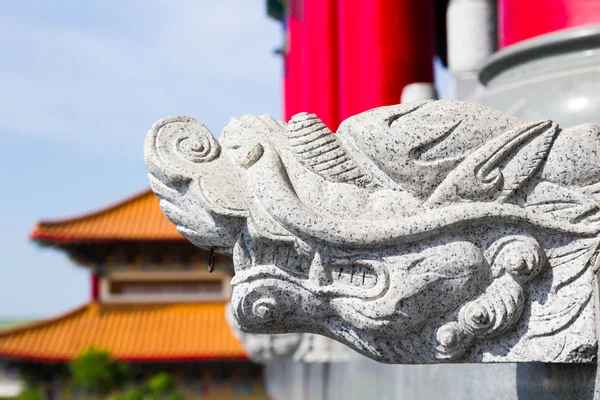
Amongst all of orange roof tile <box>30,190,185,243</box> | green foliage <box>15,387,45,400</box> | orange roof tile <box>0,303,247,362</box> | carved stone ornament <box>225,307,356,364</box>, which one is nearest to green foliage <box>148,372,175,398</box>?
orange roof tile <box>0,303,247,362</box>

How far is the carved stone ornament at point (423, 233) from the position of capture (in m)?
1.54

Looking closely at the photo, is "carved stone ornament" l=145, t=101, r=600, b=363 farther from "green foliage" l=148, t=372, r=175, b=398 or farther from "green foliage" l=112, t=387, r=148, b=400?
"green foliage" l=148, t=372, r=175, b=398

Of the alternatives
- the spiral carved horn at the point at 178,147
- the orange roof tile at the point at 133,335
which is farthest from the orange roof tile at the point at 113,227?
the spiral carved horn at the point at 178,147

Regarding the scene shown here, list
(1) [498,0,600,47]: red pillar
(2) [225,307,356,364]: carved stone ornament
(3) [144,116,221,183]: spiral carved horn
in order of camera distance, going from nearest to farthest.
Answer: (3) [144,116,221,183]: spiral carved horn
(1) [498,0,600,47]: red pillar
(2) [225,307,356,364]: carved stone ornament

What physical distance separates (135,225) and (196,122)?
1484cm

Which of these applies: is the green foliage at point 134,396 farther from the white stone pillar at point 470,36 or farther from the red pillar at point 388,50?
the white stone pillar at point 470,36

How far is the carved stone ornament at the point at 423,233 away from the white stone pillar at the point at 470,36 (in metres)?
2.31

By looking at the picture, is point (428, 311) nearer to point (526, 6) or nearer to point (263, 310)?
point (263, 310)

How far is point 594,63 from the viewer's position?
6.70 feet

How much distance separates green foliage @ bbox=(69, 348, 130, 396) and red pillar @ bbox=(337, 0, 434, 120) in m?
9.73

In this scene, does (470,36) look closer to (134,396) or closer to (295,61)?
(295,61)

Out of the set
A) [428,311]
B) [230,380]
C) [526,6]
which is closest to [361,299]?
[428,311]

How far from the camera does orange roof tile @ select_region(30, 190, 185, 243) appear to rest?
15531 millimetres

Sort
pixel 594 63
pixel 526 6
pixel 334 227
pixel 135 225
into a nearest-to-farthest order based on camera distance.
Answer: pixel 334 227, pixel 594 63, pixel 526 6, pixel 135 225
